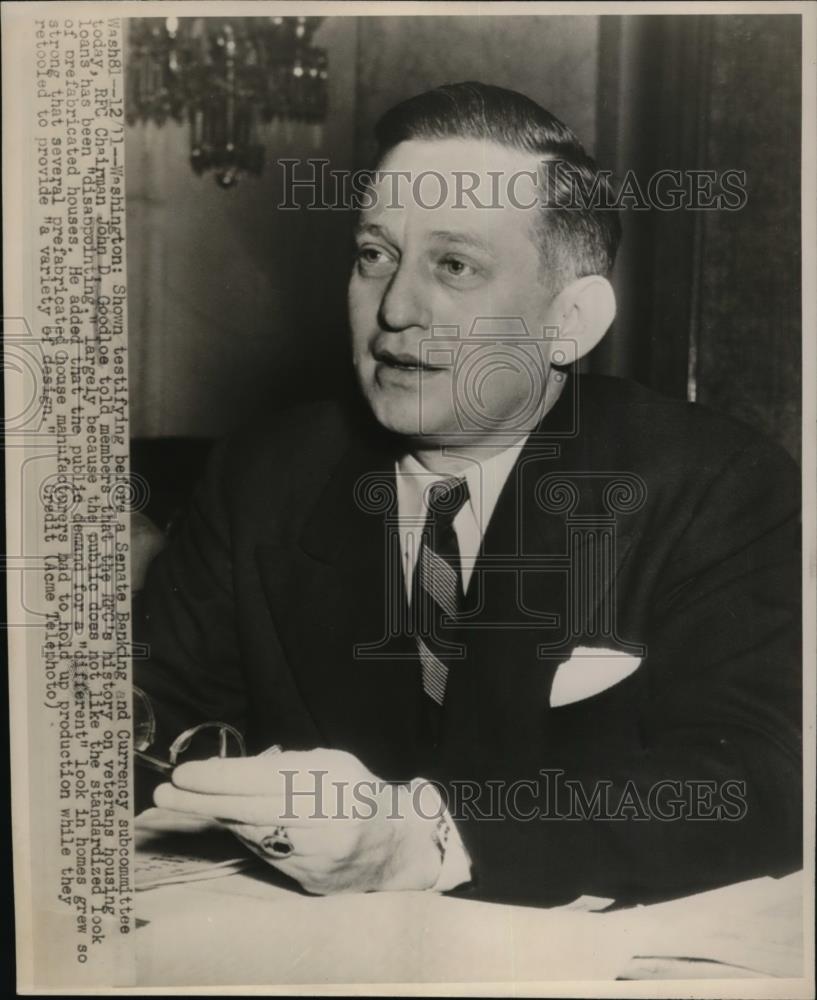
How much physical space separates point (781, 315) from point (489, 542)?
0.46 m

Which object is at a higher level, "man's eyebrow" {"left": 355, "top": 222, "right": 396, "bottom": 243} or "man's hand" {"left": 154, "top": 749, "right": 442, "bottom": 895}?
"man's eyebrow" {"left": 355, "top": 222, "right": 396, "bottom": 243}

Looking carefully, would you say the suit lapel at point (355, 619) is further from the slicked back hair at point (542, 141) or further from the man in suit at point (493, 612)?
the slicked back hair at point (542, 141)

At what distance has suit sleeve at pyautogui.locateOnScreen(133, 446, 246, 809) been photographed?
1460 millimetres

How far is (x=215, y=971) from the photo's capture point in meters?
1.47

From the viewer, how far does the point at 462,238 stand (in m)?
1.41

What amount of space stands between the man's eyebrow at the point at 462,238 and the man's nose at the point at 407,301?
5 centimetres

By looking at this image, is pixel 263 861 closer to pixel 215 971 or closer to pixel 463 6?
pixel 215 971

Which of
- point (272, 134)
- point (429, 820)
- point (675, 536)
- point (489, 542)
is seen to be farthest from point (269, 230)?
point (429, 820)

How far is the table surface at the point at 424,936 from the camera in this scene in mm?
1455

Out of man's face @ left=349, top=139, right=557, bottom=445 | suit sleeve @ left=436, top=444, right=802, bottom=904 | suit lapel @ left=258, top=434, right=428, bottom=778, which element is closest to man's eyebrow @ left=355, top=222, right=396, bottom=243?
man's face @ left=349, top=139, right=557, bottom=445

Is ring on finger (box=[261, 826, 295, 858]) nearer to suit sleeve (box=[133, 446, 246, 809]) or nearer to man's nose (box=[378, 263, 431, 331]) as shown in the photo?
suit sleeve (box=[133, 446, 246, 809])

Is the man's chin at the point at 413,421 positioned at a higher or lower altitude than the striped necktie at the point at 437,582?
higher

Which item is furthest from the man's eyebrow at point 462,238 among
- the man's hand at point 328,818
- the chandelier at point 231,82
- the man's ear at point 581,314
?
the man's hand at point 328,818

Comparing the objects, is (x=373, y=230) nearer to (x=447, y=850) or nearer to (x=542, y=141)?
(x=542, y=141)
